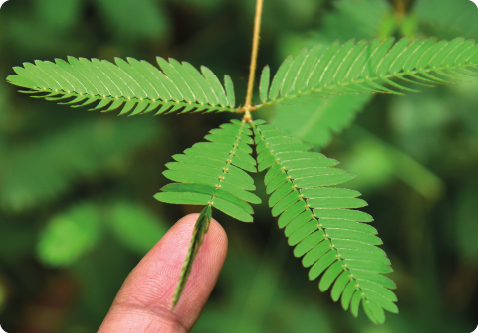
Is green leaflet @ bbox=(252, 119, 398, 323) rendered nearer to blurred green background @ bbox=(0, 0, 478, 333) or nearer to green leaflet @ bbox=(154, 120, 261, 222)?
green leaflet @ bbox=(154, 120, 261, 222)

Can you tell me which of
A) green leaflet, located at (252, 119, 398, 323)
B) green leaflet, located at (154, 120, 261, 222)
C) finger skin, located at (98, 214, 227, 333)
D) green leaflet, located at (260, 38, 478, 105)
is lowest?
finger skin, located at (98, 214, 227, 333)

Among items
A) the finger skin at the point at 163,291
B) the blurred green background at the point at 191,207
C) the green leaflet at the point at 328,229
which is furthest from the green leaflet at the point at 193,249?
the blurred green background at the point at 191,207

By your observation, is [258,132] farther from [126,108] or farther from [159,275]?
[159,275]

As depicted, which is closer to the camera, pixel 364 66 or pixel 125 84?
pixel 125 84

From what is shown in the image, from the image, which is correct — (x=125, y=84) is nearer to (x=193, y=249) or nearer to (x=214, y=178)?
(x=214, y=178)

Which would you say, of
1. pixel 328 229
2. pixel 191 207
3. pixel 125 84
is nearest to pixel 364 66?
pixel 328 229

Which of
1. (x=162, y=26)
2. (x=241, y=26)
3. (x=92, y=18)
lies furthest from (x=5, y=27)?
(x=241, y=26)

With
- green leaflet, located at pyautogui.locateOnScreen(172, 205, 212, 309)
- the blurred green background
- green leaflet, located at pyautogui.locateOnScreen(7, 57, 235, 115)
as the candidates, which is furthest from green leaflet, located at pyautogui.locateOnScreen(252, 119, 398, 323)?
the blurred green background
